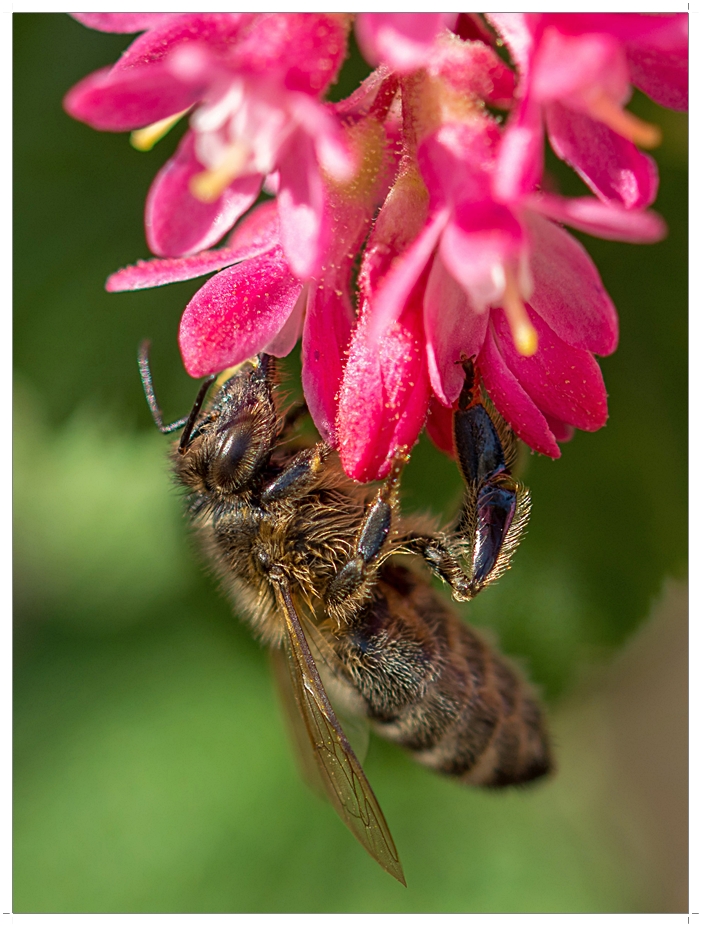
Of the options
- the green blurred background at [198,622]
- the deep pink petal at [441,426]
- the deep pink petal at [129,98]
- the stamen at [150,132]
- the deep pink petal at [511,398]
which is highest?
the deep pink petal at [129,98]

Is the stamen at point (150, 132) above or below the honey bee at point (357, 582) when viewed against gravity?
above

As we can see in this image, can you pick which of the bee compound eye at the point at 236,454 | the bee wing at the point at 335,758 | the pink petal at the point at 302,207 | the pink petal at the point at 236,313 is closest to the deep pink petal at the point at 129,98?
the pink petal at the point at 302,207

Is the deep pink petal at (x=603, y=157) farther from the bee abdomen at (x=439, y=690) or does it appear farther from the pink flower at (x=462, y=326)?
the bee abdomen at (x=439, y=690)

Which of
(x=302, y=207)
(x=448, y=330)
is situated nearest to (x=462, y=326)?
(x=448, y=330)

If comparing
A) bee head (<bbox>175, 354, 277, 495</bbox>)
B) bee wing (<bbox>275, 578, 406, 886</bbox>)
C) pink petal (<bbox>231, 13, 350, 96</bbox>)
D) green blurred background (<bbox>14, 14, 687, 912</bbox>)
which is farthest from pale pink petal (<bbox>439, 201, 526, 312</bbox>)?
green blurred background (<bbox>14, 14, 687, 912</bbox>)

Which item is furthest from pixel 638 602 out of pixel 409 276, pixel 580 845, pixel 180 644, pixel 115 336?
pixel 409 276

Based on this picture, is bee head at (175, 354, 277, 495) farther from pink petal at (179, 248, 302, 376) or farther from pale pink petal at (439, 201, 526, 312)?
pale pink petal at (439, 201, 526, 312)
